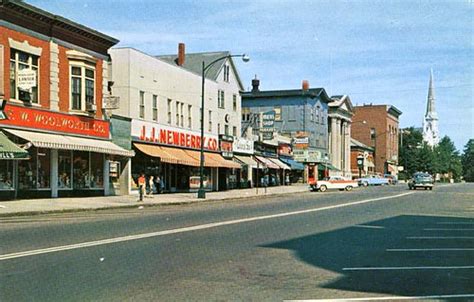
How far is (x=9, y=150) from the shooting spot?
2680 centimetres

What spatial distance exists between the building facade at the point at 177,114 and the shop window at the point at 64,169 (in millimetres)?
6603

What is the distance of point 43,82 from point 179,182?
17.1 meters

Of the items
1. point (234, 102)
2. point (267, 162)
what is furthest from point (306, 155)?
point (234, 102)

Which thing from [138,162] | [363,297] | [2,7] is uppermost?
[2,7]

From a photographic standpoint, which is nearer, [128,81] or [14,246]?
[14,246]

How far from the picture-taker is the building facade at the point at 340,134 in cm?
9611

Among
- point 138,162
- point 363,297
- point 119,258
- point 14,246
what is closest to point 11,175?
point 138,162

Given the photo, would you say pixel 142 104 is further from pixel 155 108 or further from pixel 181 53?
pixel 181 53

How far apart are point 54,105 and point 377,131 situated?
102 metres

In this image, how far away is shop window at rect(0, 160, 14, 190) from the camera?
94.2ft

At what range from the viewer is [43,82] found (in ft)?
103

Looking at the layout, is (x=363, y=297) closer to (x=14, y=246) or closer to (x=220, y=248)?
(x=220, y=248)

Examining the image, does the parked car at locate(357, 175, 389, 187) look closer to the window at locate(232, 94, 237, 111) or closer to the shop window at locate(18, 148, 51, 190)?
the window at locate(232, 94, 237, 111)

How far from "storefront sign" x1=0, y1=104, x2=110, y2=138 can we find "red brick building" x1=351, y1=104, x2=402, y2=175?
312 ft
